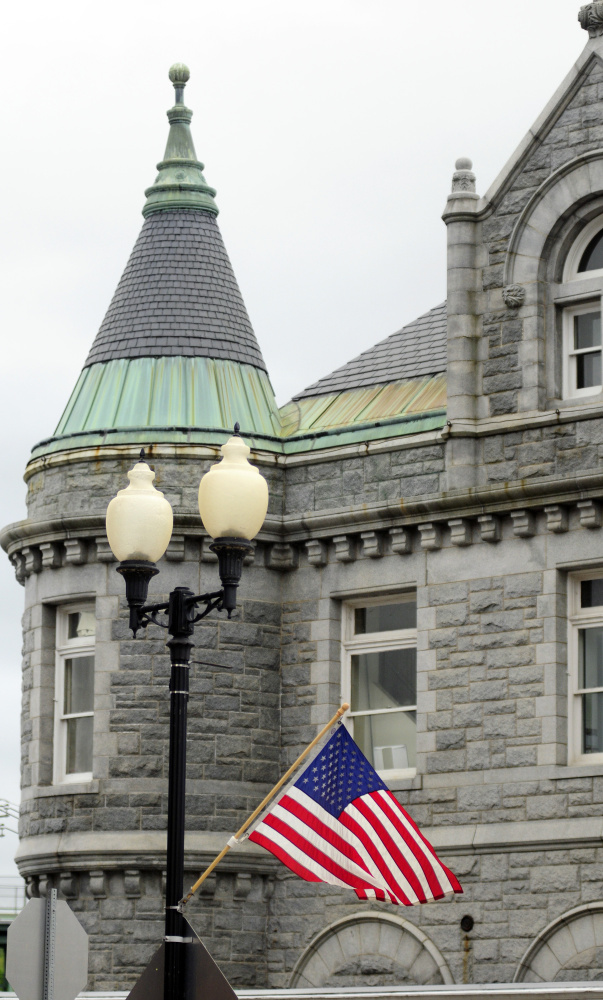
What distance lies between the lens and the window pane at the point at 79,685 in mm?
21750

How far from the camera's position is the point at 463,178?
2128 centimetres

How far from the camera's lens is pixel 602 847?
732 inches

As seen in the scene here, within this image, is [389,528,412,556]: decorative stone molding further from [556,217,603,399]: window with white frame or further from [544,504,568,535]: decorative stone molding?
[556,217,603,399]: window with white frame

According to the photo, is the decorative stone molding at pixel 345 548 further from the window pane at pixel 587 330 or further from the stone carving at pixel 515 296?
the window pane at pixel 587 330

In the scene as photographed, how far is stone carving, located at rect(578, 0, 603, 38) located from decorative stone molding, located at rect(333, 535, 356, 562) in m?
5.84

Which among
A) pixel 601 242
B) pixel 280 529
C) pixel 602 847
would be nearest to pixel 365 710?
pixel 280 529

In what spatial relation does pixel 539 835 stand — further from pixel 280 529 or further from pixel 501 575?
pixel 280 529

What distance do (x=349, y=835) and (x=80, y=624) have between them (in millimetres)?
5916

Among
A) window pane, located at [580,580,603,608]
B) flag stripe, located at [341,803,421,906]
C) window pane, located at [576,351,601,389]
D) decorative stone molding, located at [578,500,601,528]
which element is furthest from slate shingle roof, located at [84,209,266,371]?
flag stripe, located at [341,803,421,906]

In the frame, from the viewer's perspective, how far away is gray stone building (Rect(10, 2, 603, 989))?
1947cm

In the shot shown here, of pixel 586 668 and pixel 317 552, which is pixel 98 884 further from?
pixel 586 668

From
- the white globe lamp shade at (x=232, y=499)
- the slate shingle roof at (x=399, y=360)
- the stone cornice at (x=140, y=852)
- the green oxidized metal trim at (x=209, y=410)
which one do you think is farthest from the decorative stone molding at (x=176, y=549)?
the white globe lamp shade at (x=232, y=499)

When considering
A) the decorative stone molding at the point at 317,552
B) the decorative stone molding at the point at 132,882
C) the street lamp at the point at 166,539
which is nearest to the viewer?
the street lamp at the point at 166,539

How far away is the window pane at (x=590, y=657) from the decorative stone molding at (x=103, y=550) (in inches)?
204
